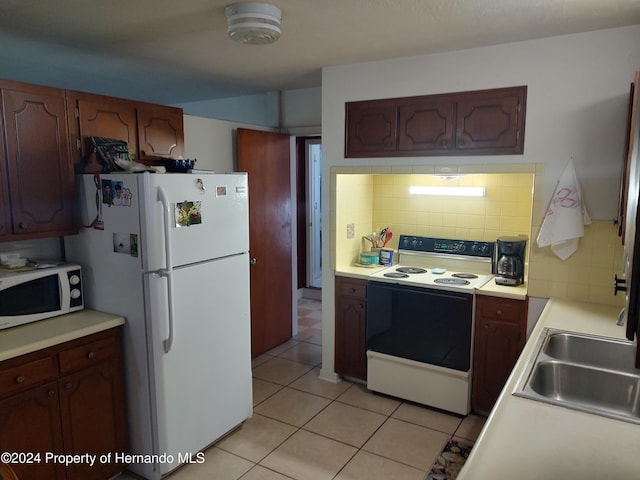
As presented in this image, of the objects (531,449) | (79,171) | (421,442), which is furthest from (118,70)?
(531,449)

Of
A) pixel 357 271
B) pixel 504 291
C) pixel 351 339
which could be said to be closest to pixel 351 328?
pixel 351 339

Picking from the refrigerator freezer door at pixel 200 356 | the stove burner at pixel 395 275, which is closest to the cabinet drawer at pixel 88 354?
the refrigerator freezer door at pixel 200 356

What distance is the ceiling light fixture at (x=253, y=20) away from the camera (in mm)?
2105

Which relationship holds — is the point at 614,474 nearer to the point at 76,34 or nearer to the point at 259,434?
the point at 259,434

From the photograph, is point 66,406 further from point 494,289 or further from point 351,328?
point 494,289

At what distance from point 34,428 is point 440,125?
2.82m

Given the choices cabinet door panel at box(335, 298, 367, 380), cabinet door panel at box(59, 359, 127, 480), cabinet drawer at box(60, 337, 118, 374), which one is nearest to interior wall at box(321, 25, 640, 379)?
cabinet door panel at box(335, 298, 367, 380)

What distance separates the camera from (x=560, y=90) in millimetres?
2639

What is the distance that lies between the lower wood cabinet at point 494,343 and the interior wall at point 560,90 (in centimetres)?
40

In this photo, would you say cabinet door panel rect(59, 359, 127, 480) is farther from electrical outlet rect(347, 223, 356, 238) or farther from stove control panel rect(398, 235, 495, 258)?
stove control panel rect(398, 235, 495, 258)

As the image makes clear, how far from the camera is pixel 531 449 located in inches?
50.5

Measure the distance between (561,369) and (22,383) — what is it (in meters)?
2.31

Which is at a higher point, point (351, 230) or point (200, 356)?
point (351, 230)

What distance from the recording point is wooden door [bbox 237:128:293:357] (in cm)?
398
